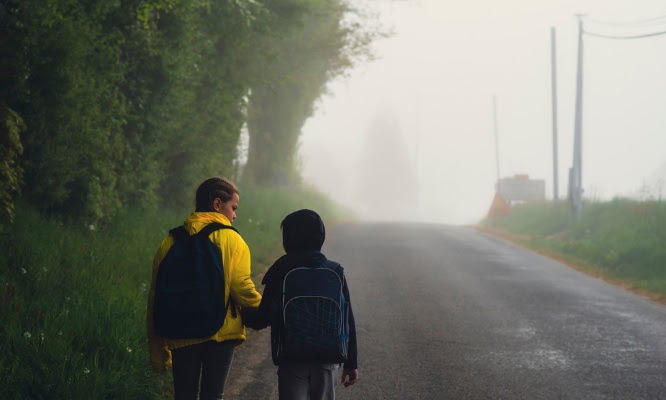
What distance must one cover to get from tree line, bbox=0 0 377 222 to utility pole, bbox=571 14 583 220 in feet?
36.8

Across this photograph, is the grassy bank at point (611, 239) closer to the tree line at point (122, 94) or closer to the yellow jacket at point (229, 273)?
the tree line at point (122, 94)

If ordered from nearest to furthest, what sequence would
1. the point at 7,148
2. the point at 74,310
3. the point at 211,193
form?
the point at 211,193 → the point at 74,310 → the point at 7,148

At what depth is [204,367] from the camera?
396 cm

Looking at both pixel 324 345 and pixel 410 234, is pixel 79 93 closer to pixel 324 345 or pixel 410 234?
pixel 324 345

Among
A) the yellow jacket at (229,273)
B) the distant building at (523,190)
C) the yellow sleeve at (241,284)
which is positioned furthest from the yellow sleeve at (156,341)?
the distant building at (523,190)

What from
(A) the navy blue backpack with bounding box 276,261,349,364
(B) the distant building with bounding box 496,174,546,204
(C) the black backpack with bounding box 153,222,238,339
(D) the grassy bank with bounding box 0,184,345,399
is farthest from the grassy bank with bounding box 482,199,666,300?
(C) the black backpack with bounding box 153,222,238,339

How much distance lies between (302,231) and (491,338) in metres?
5.50

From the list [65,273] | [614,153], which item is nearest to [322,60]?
[65,273]

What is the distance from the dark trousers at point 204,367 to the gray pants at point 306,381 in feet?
1.29

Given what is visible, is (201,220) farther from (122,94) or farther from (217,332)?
(122,94)

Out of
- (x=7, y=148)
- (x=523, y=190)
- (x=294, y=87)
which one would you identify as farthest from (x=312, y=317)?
(x=523, y=190)

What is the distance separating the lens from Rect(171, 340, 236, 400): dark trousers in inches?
153

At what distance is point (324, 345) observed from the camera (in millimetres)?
3709

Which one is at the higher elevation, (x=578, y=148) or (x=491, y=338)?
(x=578, y=148)
